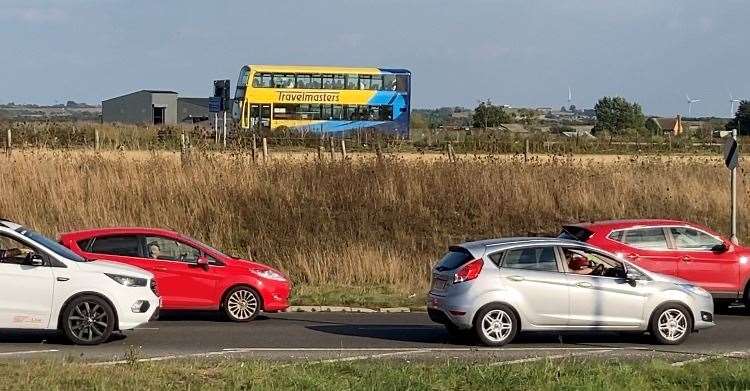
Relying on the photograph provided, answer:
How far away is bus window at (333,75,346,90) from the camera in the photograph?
56.0 metres

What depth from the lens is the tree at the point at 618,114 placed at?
82562 mm

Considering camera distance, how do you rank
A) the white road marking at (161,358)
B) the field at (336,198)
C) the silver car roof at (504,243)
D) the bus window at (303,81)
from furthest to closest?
the bus window at (303,81) → the field at (336,198) → the silver car roof at (504,243) → the white road marking at (161,358)

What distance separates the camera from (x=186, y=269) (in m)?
17.3

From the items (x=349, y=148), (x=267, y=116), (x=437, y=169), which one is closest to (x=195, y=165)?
(x=437, y=169)

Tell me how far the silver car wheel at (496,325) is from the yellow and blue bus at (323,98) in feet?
132

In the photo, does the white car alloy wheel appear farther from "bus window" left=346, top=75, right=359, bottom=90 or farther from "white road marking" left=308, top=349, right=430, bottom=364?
"bus window" left=346, top=75, right=359, bottom=90

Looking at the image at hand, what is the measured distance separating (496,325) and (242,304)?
15.8 ft

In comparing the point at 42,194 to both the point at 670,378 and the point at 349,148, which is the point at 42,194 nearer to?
the point at 349,148

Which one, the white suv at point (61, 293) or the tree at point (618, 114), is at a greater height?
the tree at point (618, 114)

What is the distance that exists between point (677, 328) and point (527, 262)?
228cm

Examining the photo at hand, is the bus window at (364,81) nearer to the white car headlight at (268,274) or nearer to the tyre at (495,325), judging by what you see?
the white car headlight at (268,274)

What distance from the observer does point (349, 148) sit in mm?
41656

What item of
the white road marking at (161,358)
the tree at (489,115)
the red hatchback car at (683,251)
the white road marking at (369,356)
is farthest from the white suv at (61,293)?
the tree at (489,115)

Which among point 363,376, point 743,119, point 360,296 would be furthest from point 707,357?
point 743,119
